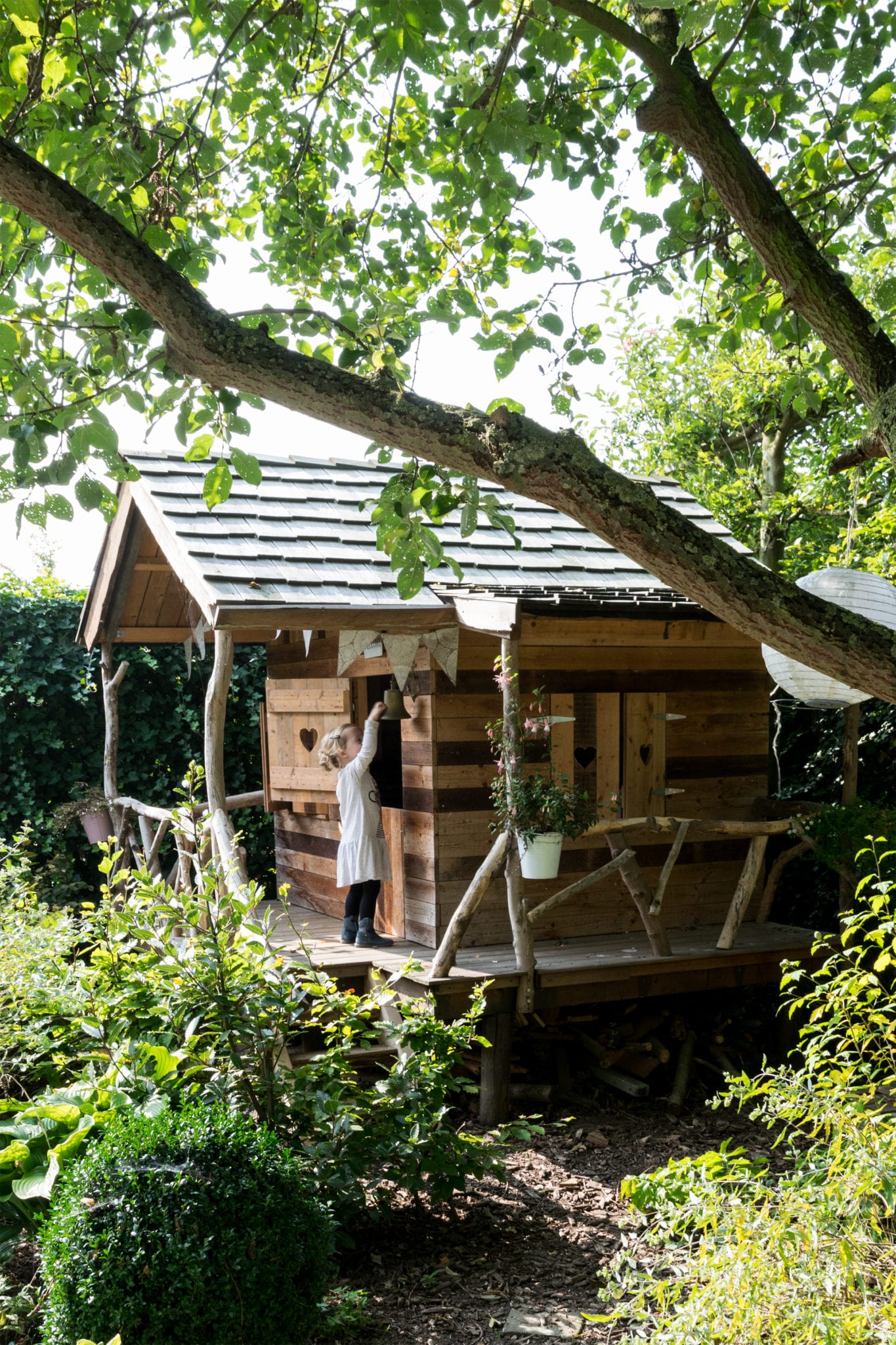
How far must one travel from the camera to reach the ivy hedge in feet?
34.7

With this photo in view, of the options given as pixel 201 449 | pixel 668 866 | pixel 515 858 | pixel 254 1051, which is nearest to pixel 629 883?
pixel 668 866

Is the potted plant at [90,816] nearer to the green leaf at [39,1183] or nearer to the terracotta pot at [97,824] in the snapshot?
the terracotta pot at [97,824]

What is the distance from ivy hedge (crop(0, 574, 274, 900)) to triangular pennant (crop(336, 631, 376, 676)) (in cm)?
269

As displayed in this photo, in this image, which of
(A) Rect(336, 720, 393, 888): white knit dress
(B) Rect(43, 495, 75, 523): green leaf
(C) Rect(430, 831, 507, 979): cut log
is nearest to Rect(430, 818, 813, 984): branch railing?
(C) Rect(430, 831, 507, 979): cut log

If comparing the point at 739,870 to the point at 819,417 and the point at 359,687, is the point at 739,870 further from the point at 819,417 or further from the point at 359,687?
the point at 819,417

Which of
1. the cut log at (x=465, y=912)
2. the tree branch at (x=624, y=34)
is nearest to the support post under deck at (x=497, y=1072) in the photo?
the cut log at (x=465, y=912)

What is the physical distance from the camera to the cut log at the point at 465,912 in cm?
661

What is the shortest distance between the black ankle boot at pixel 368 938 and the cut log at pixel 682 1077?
82.6 inches

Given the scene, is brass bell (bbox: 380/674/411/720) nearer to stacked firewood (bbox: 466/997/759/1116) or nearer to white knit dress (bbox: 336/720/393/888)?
white knit dress (bbox: 336/720/393/888)

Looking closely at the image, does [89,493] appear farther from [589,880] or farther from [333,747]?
[333,747]

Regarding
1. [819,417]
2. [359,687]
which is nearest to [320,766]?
[359,687]

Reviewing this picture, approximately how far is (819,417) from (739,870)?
6.85 meters

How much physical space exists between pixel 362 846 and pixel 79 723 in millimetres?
4640

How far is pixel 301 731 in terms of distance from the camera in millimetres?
9750
